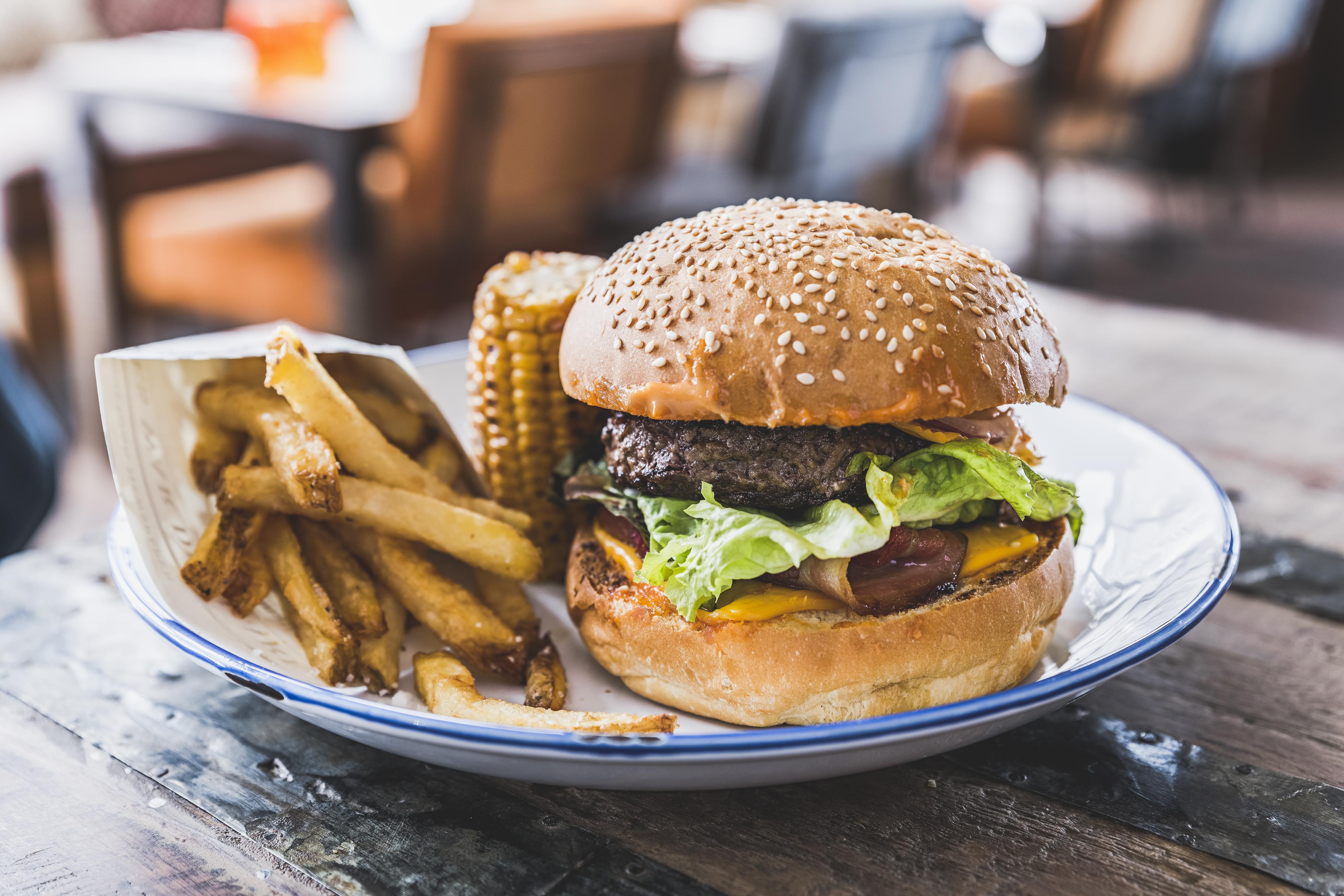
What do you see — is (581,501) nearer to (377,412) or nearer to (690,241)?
(377,412)

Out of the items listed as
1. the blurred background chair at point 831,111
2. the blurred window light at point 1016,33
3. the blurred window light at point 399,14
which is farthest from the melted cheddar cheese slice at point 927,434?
the blurred window light at point 399,14

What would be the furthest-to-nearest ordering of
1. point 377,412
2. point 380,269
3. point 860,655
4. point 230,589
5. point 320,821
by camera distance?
point 380,269 → point 377,412 → point 230,589 → point 860,655 → point 320,821

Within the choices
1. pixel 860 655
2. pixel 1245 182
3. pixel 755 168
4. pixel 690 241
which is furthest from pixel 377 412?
pixel 1245 182

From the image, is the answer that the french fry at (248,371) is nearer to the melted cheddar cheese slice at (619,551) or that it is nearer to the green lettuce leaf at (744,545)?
the melted cheddar cheese slice at (619,551)

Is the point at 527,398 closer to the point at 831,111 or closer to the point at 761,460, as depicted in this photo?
the point at 761,460

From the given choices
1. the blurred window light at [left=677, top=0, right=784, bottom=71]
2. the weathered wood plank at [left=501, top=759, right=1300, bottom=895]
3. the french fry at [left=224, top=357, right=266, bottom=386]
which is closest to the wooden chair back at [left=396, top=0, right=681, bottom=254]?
the blurred window light at [left=677, top=0, right=784, bottom=71]
